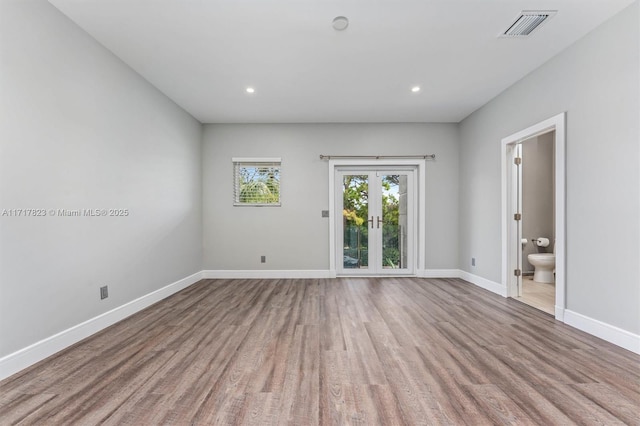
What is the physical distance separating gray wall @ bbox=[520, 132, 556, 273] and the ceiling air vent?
323 centimetres

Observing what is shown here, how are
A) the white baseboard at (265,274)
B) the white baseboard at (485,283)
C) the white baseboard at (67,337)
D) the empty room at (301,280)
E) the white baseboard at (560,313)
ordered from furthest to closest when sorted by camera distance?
the white baseboard at (265,274), the white baseboard at (485,283), the white baseboard at (560,313), the white baseboard at (67,337), the empty room at (301,280)

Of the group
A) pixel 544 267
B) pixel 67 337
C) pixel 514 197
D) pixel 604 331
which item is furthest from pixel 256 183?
pixel 544 267

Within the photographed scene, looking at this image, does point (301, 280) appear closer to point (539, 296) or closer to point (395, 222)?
point (395, 222)

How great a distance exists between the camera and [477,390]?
168 centimetres

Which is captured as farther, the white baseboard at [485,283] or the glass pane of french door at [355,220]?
the glass pane of french door at [355,220]

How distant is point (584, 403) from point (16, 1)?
4.41m

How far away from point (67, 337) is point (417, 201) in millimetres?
4854

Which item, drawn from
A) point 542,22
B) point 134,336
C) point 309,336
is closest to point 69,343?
point 134,336

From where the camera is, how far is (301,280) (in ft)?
15.5

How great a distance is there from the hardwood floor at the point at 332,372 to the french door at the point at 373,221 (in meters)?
1.88

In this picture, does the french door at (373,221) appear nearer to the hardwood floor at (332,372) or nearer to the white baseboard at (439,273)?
the white baseboard at (439,273)

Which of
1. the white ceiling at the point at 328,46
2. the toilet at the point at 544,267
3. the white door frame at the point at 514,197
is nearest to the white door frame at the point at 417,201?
the white ceiling at the point at 328,46

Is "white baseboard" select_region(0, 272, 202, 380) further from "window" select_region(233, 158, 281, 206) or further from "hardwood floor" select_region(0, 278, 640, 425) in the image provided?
"window" select_region(233, 158, 281, 206)

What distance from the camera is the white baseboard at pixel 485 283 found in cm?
373
